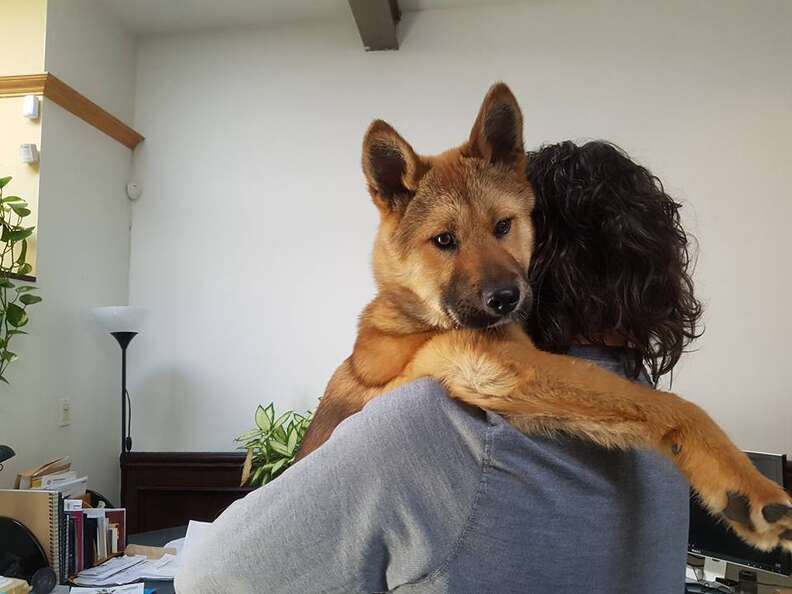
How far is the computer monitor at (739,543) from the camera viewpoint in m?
2.16

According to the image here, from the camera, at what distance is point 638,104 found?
3373 millimetres

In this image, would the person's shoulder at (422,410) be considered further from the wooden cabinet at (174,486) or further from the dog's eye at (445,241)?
the wooden cabinet at (174,486)

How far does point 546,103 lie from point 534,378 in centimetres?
301

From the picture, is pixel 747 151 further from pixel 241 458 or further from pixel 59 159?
pixel 59 159

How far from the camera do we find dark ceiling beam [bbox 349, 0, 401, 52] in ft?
10.3

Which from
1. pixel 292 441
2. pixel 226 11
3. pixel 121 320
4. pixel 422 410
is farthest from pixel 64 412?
pixel 422 410

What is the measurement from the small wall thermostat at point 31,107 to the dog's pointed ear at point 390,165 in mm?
2604

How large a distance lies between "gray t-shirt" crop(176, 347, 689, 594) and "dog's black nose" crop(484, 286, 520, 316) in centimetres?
24

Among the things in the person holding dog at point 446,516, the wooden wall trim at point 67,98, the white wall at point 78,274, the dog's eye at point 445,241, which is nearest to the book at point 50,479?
the white wall at point 78,274

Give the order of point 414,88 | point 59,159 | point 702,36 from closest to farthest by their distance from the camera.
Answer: point 59,159 → point 702,36 → point 414,88

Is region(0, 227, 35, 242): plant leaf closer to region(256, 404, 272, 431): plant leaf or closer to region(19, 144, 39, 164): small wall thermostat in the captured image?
region(19, 144, 39, 164): small wall thermostat

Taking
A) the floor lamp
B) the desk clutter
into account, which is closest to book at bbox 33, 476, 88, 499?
the desk clutter

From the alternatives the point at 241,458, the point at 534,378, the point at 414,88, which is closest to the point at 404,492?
the point at 534,378

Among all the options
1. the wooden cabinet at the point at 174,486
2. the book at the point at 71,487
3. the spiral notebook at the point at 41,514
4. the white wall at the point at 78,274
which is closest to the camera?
the spiral notebook at the point at 41,514
